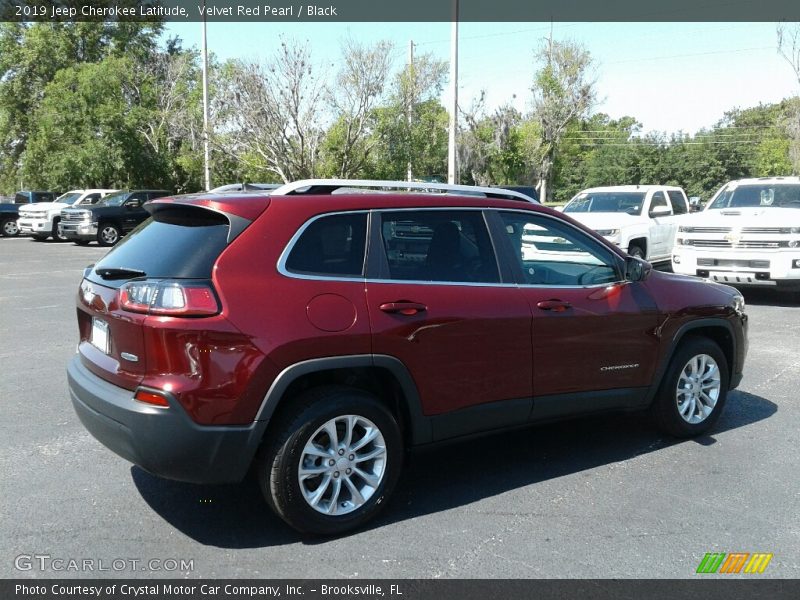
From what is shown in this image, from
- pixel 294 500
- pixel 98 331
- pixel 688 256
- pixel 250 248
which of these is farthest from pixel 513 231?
pixel 688 256

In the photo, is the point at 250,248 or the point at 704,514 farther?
the point at 704,514

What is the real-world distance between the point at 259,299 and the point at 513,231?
180 cm

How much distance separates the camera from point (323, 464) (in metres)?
3.86

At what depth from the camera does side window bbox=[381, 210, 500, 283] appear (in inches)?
165

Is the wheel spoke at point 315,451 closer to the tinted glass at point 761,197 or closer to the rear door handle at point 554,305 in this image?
the rear door handle at point 554,305

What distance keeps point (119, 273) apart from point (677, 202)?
1406 cm

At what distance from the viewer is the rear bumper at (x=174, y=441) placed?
11.5 ft

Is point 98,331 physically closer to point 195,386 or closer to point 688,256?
point 195,386

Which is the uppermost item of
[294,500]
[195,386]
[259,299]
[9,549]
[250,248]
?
[250,248]

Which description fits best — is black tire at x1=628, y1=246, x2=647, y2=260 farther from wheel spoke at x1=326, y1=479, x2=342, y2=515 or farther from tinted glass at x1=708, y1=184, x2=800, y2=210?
wheel spoke at x1=326, y1=479, x2=342, y2=515

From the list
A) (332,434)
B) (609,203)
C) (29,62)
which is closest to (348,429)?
(332,434)

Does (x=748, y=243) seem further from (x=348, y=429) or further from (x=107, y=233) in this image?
(x=107, y=233)

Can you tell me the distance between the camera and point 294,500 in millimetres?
3744

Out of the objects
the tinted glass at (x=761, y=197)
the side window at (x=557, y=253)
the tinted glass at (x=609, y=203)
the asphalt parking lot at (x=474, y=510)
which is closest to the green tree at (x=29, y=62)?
the tinted glass at (x=609, y=203)
